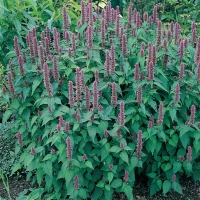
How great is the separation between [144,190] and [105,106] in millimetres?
1198

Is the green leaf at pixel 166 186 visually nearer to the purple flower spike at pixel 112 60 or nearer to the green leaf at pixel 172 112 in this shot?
the green leaf at pixel 172 112

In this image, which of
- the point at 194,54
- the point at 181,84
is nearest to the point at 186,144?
the point at 181,84

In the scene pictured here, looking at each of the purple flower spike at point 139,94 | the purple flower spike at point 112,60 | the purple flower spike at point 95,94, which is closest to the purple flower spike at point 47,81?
the purple flower spike at point 95,94

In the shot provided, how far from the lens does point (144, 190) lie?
13.8 feet

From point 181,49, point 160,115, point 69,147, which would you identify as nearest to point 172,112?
point 160,115

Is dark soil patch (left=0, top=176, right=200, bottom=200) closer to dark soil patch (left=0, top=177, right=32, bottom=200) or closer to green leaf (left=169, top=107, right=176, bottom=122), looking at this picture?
dark soil patch (left=0, top=177, right=32, bottom=200)

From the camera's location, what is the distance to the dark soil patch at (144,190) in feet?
13.6

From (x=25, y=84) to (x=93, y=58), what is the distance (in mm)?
689

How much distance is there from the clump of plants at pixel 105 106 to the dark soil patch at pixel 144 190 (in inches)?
9.8

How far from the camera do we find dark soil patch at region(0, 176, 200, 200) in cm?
414

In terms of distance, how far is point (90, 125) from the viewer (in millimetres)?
3326

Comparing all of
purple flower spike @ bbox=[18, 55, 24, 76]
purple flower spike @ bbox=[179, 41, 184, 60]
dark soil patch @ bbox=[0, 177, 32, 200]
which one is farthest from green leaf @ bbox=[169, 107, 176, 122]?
dark soil patch @ bbox=[0, 177, 32, 200]

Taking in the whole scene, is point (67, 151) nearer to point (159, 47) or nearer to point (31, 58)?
point (31, 58)

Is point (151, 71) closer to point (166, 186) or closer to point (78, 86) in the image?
point (78, 86)
